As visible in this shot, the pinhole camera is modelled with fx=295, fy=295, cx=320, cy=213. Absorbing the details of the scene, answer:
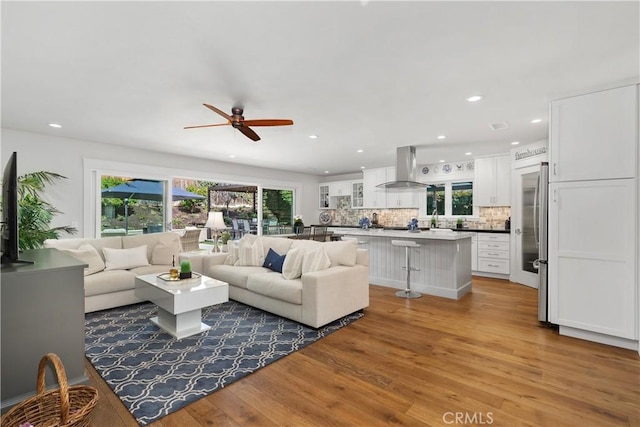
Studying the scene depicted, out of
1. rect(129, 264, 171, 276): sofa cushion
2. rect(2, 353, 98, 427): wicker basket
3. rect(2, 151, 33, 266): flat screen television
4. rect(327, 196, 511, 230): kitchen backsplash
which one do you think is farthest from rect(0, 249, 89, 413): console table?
rect(327, 196, 511, 230): kitchen backsplash

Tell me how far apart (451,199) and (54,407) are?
7.25 metres

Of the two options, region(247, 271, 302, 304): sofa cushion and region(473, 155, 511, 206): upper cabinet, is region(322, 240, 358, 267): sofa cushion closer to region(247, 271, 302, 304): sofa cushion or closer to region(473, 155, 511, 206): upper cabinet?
region(247, 271, 302, 304): sofa cushion

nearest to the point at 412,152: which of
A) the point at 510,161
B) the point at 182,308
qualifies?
the point at 510,161

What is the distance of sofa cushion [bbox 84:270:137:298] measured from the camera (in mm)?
3512

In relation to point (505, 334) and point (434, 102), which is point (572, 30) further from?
point (505, 334)

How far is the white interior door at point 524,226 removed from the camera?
5.03 metres

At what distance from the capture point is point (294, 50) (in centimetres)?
220

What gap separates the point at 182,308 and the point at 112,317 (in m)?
1.36

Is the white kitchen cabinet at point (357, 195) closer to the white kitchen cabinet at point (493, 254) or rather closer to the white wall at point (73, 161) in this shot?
the white kitchen cabinet at point (493, 254)

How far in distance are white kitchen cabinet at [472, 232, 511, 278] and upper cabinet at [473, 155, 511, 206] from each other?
27.8 inches

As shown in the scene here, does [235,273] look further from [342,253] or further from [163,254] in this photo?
[342,253]

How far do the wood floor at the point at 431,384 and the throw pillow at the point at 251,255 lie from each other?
5.73ft

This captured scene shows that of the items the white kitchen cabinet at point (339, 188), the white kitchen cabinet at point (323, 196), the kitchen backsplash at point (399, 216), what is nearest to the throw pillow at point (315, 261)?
the kitchen backsplash at point (399, 216)

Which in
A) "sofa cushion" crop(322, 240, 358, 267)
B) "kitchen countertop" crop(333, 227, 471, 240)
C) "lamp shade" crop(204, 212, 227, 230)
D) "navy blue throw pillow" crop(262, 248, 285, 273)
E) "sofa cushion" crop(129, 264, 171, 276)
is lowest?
"sofa cushion" crop(129, 264, 171, 276)
